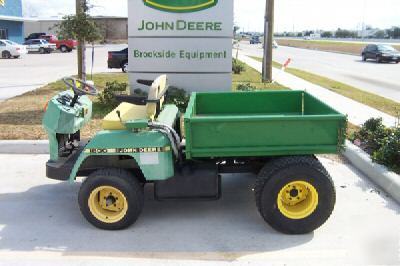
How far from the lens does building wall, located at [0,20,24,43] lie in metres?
45.5

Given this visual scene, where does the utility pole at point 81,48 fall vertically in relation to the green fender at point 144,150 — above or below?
above

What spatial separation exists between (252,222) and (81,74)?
399 inches

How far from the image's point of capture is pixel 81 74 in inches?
547

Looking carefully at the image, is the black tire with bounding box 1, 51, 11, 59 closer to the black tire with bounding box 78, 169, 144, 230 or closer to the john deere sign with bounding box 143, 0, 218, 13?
the john deere sign with bounding box 143, 0, 218, 13

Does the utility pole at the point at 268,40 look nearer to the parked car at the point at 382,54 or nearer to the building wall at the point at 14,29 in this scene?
the parked car at the point at 382,54

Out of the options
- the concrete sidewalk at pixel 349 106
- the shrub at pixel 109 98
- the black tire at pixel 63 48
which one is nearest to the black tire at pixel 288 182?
the concrete sidewalk at pixel 349 106

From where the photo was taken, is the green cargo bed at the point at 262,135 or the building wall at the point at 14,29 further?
the building wall at the point at 14,29

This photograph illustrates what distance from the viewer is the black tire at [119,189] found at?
15.4ft

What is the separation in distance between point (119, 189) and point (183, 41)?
19.8 feet

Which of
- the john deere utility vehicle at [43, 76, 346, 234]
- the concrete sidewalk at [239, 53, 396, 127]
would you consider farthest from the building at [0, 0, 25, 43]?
the john deere utility vehicle at [43, 76, 346, 234]

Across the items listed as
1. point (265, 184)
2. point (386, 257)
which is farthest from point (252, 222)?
point (386, 257)

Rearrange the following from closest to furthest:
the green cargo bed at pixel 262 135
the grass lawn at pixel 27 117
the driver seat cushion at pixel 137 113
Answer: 1. the green cargo bed at pixel 262 135
2. the driver seat cushion at pixel 137 113
3. the grass lawn at pixel 27 117

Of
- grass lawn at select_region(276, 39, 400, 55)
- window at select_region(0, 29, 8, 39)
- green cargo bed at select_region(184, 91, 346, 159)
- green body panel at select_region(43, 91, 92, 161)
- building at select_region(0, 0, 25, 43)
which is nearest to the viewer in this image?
green cargo bed at select_region(184, 91, 346, 159)

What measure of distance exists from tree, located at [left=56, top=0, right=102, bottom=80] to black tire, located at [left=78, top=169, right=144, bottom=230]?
31.4 ft
